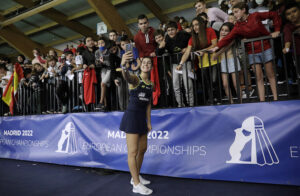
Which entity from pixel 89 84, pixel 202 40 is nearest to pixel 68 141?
pixel 89 84

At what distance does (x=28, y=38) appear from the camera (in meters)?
11.9

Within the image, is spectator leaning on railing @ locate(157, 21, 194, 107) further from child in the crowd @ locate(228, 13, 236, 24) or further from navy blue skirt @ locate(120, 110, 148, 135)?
navy blue skirt @ locate(120, 110, 148, 135)

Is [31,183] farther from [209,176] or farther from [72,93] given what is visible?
[209,176]

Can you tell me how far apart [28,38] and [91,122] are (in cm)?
1074

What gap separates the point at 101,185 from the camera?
111 inches

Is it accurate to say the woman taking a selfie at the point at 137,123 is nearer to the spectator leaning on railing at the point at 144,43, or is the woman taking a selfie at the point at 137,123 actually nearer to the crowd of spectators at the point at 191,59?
the crowd of spectators at the point at 191,59

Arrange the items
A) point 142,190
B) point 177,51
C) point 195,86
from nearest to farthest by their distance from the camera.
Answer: point 142,190 → point 195,86 → point 177,51

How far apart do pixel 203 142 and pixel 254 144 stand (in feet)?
2.08

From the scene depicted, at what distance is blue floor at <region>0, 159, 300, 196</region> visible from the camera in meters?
2.39

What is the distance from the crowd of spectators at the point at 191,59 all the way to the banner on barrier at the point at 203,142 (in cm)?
31

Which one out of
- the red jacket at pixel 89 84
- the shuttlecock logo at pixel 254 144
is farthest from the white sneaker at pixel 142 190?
the red jacket at pixel 89 84

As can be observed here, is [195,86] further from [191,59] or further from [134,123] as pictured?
[134,123]

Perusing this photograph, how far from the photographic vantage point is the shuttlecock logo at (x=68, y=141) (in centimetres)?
394

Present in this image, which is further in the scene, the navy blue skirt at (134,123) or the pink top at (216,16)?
the pink top at (216,16)
